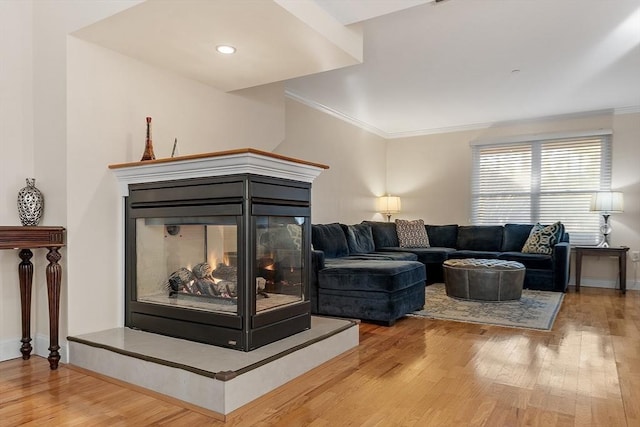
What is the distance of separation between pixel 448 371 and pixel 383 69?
9.42 ft

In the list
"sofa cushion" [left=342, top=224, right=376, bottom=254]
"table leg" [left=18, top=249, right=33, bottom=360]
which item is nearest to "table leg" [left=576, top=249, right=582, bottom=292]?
"sofa cushion" [left=342, top=224, right=376, bottom=254]

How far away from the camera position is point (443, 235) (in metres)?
6.57

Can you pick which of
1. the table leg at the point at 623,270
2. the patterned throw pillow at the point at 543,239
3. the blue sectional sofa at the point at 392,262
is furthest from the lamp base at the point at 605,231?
the patterned throw pillow at the point at 543,239

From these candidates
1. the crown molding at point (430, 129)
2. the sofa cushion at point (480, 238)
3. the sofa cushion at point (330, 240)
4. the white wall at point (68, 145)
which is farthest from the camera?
the sofa cushion at point (480, 238)

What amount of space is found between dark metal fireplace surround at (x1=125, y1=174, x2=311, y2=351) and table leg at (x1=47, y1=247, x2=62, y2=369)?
408mm

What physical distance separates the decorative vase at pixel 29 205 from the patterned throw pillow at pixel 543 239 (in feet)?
17.4

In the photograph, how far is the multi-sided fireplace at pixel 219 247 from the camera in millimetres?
2211

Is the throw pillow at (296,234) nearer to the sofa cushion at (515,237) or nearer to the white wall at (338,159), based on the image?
the white wall at (338,159)

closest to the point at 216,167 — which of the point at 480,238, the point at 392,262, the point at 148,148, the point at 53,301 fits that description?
the point at 148,148

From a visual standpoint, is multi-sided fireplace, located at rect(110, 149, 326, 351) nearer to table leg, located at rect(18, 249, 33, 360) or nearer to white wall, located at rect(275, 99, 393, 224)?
table leg, located at rect(18, 249, 33, 360)

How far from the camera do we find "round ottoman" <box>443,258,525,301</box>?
14.3ft

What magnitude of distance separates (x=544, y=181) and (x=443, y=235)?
5.26 ft

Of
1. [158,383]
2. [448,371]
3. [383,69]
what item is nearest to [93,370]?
[158,383]

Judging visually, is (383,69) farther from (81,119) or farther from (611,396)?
(611,396)
